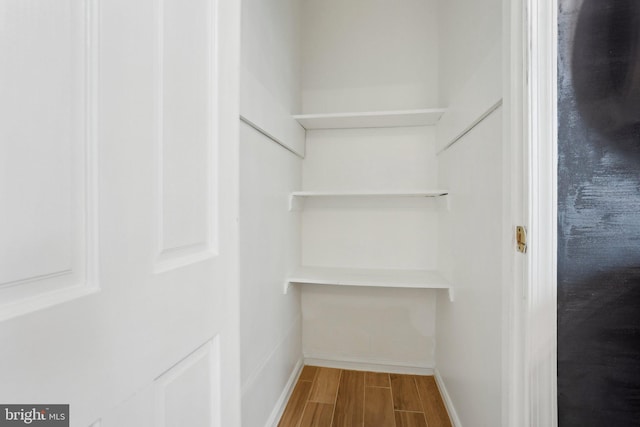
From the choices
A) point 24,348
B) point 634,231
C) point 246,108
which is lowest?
point 24,348

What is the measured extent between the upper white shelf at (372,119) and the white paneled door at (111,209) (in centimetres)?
121

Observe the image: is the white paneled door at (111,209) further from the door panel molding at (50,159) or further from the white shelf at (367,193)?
the white shelf at (367,193)

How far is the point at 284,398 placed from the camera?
5.65 ft

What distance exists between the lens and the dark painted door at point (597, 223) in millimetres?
731

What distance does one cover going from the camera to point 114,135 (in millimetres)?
461

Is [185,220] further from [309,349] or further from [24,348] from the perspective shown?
[309,349]

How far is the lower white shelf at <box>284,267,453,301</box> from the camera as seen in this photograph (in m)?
1.79

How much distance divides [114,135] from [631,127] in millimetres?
1068

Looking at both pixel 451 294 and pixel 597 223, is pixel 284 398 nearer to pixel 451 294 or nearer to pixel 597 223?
pixel 451 294

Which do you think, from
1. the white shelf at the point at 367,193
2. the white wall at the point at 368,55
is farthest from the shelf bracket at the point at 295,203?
the white wall at the point at 368,55

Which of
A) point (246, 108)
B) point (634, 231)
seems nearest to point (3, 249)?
point (246, 108)

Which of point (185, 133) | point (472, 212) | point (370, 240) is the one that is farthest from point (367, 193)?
point (185, 133)

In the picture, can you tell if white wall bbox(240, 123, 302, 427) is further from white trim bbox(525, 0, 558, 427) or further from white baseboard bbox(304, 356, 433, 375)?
white trim bbox(525, 0, 558, 427)

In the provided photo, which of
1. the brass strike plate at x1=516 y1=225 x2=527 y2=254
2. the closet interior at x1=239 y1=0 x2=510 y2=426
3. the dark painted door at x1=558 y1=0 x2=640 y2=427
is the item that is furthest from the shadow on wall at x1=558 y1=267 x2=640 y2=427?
the closet interior at x1=239 y1=0 x2=510 y2=426
